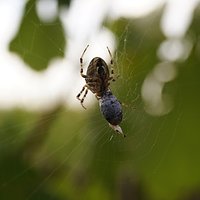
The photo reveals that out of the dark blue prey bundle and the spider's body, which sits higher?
the spider's body

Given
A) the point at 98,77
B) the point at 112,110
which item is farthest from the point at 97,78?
the point at 112,110

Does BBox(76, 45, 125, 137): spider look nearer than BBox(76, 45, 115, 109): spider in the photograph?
Yes

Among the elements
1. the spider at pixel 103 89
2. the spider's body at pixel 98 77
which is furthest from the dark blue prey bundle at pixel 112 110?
the spider's body at pixel 98 77

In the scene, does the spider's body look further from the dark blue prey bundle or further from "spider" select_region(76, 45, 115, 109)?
the dark blue prey bundle

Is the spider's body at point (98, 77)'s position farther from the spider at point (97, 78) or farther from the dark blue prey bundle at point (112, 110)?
the dark blue prey bundle at point (112, 110)

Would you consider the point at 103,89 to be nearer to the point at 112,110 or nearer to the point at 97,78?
the point at 97,78

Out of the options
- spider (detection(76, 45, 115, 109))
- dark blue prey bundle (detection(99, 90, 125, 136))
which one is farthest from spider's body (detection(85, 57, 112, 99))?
dark blue prey bundle (detection(99, 90, 125, 136))

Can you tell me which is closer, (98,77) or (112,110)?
(112,110)

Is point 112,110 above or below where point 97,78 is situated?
below
